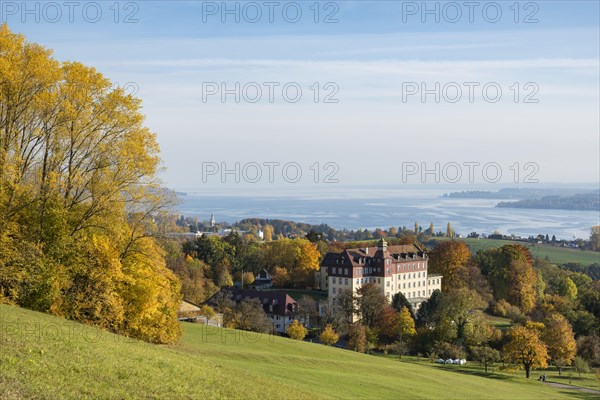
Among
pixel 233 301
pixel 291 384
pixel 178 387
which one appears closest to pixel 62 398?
pixel 178 387

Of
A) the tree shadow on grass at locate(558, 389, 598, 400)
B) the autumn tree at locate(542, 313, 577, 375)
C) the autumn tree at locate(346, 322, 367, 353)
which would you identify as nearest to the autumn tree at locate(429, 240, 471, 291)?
the autumn tree at locate(542, 313, 577, 375)

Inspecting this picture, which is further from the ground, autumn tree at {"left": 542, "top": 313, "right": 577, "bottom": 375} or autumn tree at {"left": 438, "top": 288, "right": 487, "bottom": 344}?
autumn tree at {"left": 438, "top": 288, "right": 487, "bottom": 344}

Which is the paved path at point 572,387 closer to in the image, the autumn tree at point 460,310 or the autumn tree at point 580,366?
the autumn tree at point 580,366

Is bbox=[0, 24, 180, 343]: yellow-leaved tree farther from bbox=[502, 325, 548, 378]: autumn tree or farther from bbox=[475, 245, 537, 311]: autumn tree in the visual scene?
bbox=[475, 245, 537, 311]: autumn tree

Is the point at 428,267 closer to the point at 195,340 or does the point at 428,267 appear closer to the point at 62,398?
the point at 195,340

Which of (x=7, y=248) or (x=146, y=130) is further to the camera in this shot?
(x=146, y=130)

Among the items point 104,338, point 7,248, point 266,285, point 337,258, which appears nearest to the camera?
point 104,338

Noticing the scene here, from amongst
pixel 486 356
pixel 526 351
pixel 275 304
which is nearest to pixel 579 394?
pixel 526 351
